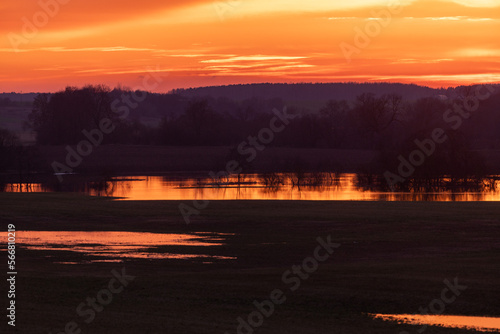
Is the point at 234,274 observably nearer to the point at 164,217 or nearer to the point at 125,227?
the point at 125,227

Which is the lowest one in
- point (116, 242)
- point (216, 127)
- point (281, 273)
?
point (281, 273)

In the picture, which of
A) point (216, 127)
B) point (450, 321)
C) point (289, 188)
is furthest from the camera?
point (216, 127)

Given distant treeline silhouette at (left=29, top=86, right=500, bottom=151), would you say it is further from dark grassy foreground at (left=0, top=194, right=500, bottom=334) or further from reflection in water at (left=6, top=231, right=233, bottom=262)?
reflection in water at (left=6, top=231, right=233, bottom=262)

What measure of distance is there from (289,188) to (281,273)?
159ft

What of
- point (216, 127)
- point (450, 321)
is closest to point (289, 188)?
point (450, 321)

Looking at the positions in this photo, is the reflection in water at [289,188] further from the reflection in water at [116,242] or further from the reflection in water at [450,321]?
the reflection in water at [450,321]

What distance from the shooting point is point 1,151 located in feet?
310

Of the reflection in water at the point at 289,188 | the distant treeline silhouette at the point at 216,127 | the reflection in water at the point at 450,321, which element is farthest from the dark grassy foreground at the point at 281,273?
the distant treeline silhouette at the point at 216,127

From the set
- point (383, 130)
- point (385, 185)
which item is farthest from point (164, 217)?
point (383, 130)

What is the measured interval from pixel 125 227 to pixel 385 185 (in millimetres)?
40174

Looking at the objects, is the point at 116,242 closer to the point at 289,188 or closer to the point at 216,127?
the point at 289,188

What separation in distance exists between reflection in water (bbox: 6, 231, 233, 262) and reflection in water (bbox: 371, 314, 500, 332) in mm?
10149

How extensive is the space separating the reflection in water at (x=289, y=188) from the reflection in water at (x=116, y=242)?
72.3 ft

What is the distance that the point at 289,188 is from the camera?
233ft
